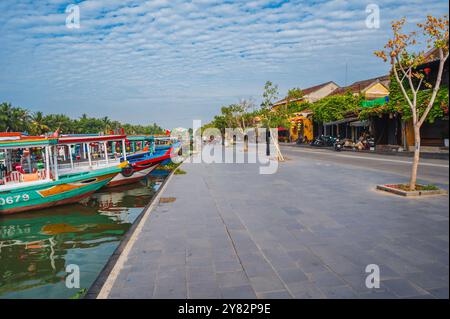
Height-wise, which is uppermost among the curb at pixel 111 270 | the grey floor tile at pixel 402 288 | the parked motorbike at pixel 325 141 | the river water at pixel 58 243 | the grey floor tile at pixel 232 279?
the parked motorbike at pixel 325 141

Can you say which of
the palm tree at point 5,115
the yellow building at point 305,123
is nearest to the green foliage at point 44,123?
the palm tree at point 5,115

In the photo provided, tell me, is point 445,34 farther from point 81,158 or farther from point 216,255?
point 81,158

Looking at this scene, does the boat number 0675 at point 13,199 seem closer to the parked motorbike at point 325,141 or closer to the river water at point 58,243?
the river water at point 58,243

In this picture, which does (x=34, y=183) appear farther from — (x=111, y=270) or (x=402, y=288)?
(x=402, y=288)

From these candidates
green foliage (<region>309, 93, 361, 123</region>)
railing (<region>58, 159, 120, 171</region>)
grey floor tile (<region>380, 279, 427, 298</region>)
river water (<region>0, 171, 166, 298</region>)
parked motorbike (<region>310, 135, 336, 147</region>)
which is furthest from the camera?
parked motorbike (<region>310, 135, 336, 147</region>)

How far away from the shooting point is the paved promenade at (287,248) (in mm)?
4078

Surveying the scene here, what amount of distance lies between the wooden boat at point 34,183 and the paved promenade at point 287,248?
20.8 ft

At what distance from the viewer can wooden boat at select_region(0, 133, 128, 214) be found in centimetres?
1262

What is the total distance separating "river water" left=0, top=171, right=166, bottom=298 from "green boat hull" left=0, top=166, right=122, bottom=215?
341 mm

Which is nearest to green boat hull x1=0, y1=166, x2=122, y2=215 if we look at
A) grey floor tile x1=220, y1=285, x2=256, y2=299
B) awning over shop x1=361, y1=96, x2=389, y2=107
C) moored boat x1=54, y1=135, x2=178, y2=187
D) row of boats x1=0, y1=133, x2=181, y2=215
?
row of boats x1=0, y1=133, x2=181, y2=215

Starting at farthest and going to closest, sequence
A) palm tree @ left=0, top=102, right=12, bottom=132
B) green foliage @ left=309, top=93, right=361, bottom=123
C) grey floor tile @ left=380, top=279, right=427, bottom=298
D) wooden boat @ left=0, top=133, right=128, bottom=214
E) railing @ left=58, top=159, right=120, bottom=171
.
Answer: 1. palm tree @ left=0, top=102, right=12, bottom=132
2. green foliage @ left=309, top=93, right=361, bottom=123
3. railing @ left=58, top=159, right=120, bottom=171
4. wooden boat @ left=0, top=133, right=128, bottom=214
5. grey floor tile @ left=380, top=279, right=427, bottom=298

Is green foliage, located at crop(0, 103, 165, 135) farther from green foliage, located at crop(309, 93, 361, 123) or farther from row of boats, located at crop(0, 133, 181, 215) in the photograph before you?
green foliage, located at crop(309, 93, 361, 123)

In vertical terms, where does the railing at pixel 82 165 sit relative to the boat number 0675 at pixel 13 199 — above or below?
above
